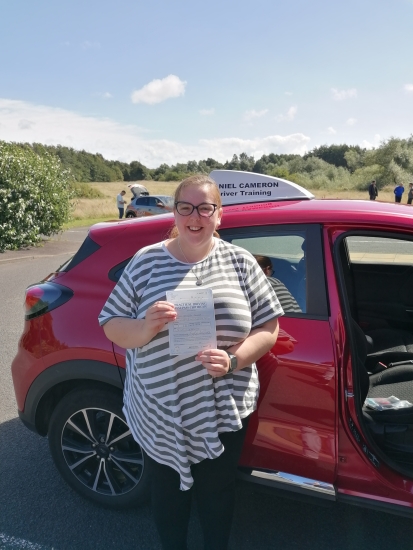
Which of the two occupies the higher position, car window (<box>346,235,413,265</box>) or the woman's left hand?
the woman's left hand

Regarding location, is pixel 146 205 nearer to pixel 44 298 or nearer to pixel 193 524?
pixel 44 298

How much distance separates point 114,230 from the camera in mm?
2570

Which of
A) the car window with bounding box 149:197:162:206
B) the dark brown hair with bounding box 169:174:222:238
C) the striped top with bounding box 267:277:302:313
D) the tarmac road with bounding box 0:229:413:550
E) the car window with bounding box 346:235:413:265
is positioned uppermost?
the dark brown hair with bounding box 169:174:222:238

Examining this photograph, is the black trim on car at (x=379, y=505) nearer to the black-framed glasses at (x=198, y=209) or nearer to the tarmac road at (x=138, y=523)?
the tarmac road at (x=138, y=523)

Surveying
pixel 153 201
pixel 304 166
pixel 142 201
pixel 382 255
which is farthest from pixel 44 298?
pixel 304 166

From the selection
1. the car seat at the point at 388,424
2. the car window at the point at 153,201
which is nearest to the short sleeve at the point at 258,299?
the car seat at the point at 388,424

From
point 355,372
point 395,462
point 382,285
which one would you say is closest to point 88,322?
point 355,372

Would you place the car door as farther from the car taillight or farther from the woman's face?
the car taillight

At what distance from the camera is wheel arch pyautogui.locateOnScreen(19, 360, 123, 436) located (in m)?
2.40

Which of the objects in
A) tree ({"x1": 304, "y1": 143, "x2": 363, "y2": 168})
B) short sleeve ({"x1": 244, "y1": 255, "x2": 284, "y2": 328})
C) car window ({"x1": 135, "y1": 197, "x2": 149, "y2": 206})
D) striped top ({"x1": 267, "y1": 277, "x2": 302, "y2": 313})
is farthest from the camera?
tree ({"x1": 304, "y1": 143, "x2": 363, "y2": 168})

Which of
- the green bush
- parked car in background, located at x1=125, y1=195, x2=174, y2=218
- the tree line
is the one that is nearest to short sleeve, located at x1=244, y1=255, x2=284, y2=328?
the green bush

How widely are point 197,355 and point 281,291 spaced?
2.43ft

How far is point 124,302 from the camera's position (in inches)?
70.4

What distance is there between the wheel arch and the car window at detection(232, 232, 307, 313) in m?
0.93
